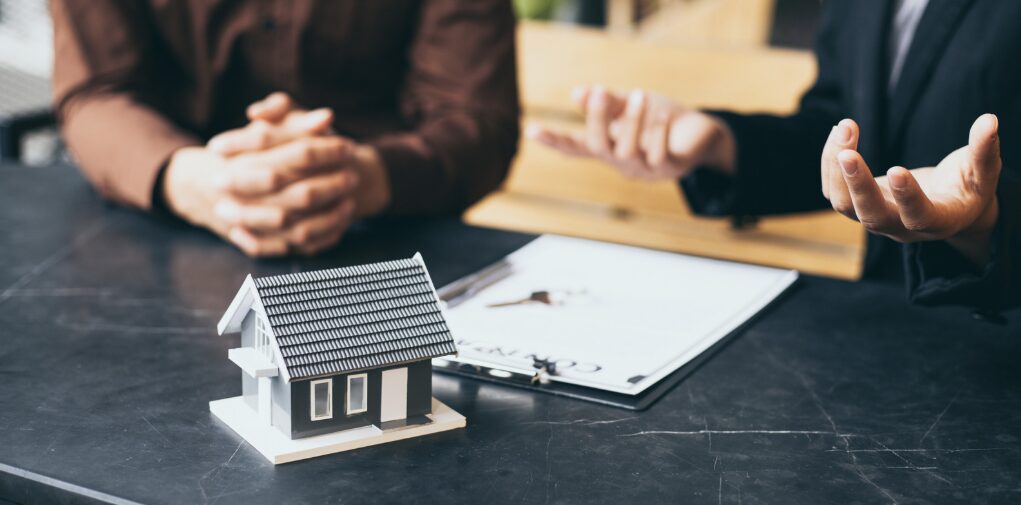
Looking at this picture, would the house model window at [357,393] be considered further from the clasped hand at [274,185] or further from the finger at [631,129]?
the finger at [631,129]

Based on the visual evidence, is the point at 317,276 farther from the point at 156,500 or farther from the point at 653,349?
the point at 653,349

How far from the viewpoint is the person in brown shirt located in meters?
1.33

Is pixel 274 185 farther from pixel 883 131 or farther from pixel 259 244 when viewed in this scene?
pixel 883 131

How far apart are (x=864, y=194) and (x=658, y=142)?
55cm

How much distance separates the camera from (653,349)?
1.01 meters

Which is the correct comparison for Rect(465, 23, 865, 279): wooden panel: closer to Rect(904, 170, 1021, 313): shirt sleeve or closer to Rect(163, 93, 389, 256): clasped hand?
Rect(163, 93, 389, 256): clasped hand

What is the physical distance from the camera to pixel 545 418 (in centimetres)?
88

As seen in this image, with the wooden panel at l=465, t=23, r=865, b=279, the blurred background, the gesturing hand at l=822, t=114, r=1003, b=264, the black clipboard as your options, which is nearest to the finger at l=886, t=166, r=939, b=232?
the gesturing hand at l=822, t=114, r=1003, b=264

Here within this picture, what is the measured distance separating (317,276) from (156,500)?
0.21 metres

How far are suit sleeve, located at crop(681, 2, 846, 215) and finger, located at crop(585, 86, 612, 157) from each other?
0.63 ft

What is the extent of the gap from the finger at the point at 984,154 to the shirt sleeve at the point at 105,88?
102cm

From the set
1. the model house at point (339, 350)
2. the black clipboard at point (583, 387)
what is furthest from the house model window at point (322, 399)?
the black clipboard at point (583, 387)

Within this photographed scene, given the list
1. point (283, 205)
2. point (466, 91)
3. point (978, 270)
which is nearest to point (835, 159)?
point (978, 270)

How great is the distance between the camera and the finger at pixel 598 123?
1356mm
